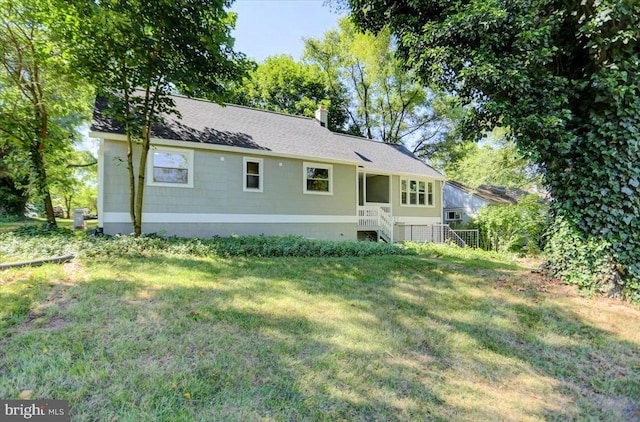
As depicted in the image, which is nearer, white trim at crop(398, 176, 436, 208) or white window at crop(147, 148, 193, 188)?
white window at crop(147, 148, 193, 188)

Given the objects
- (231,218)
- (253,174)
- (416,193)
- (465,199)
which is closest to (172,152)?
(253,174)

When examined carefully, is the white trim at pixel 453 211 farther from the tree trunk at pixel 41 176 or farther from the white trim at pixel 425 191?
the tree trunk at pixel 41 176

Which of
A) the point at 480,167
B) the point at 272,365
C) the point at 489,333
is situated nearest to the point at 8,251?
the point at 272,365

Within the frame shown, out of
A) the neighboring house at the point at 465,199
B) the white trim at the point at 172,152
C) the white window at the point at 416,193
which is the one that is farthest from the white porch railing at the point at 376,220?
the neighboring house at the point at 465,199

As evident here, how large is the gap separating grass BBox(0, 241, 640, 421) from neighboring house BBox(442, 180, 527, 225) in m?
18.8

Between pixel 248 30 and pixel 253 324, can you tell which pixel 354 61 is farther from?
pixel 253 324

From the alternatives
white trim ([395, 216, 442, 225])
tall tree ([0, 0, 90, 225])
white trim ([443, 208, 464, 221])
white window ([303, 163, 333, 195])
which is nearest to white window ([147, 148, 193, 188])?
tall tree ([0, 0, 90, 225])

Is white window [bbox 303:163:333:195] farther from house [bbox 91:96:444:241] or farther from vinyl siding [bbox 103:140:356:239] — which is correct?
vinyl siding [bbox 103:140:356:239]

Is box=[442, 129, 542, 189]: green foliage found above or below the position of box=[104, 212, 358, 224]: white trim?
above

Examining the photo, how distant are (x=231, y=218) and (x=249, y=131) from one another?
3.72 m

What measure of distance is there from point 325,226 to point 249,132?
488 centimetres

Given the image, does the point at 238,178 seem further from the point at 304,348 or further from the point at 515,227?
the point at 515,227

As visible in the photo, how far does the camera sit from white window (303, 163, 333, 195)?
12359 millimetres

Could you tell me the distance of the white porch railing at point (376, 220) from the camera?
14.1 meters
